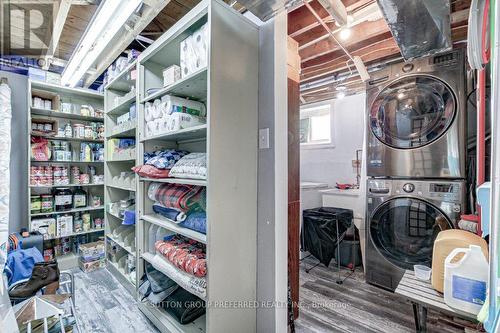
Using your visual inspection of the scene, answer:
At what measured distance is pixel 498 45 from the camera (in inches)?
28.6

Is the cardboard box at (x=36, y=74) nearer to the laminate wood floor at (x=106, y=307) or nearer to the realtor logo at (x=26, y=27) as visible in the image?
the realtor logo at (x=26, y=27)

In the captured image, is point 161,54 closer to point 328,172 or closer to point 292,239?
point 292,239

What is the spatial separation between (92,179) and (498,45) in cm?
369

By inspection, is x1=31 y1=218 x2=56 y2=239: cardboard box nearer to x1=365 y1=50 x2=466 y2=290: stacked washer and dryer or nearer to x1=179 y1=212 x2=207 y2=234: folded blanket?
x1=179 y1=212 x2=207 y2=234: folded blanket

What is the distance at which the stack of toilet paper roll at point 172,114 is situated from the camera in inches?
63.3

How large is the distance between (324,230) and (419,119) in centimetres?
148

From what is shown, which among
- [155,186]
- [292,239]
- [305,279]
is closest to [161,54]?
[155,186]

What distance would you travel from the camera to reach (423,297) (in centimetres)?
118

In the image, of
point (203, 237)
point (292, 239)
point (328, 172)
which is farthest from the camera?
point (328, 172)

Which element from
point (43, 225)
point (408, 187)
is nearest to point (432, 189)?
point (408, 187)

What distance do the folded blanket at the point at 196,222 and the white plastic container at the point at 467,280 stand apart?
4.21 ft

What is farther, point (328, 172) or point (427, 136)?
point (328, 172)

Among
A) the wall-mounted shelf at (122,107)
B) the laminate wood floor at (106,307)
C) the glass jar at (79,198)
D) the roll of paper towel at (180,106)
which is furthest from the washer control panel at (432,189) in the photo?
the glass jar at (79,198)

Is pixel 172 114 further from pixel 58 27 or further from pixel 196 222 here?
pixel 58 27
